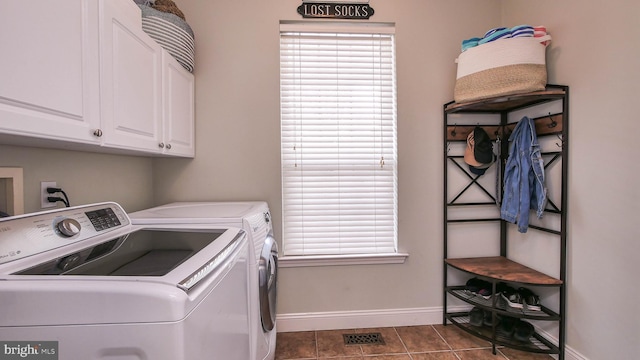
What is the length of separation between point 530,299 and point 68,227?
2.54 m

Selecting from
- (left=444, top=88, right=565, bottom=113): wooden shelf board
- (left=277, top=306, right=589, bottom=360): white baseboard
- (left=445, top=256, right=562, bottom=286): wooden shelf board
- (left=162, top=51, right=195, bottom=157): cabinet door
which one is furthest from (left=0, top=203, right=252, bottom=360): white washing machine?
(left=444, top=88, right=565, bottom=113): wooden shelf board

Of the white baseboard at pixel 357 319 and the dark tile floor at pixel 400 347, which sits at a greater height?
the white baseboard at pixel 357 319

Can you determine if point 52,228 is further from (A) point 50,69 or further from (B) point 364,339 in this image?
(B) point 364,339

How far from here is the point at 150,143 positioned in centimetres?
145

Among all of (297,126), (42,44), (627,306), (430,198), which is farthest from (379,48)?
(627,306)

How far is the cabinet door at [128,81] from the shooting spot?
111cm

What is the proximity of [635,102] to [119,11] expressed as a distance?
249cm

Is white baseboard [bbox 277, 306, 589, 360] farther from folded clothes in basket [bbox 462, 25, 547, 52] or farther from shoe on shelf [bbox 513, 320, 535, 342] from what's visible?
folded clothes in basket [bbox 462, 25, 547, 52]

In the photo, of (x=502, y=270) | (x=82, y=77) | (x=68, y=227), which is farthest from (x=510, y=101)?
(x=68, y=227)

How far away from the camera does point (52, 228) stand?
2.95 feet

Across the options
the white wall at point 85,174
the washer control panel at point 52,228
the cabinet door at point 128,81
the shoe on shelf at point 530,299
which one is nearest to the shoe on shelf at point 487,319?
the shoe on shelf at point 530,299

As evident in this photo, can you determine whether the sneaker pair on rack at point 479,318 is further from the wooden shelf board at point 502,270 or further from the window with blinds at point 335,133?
the window with blinds at point 335,133

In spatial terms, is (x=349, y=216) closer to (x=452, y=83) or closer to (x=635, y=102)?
(x=452, y=83)

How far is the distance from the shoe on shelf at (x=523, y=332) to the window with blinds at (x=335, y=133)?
3.26 ft
